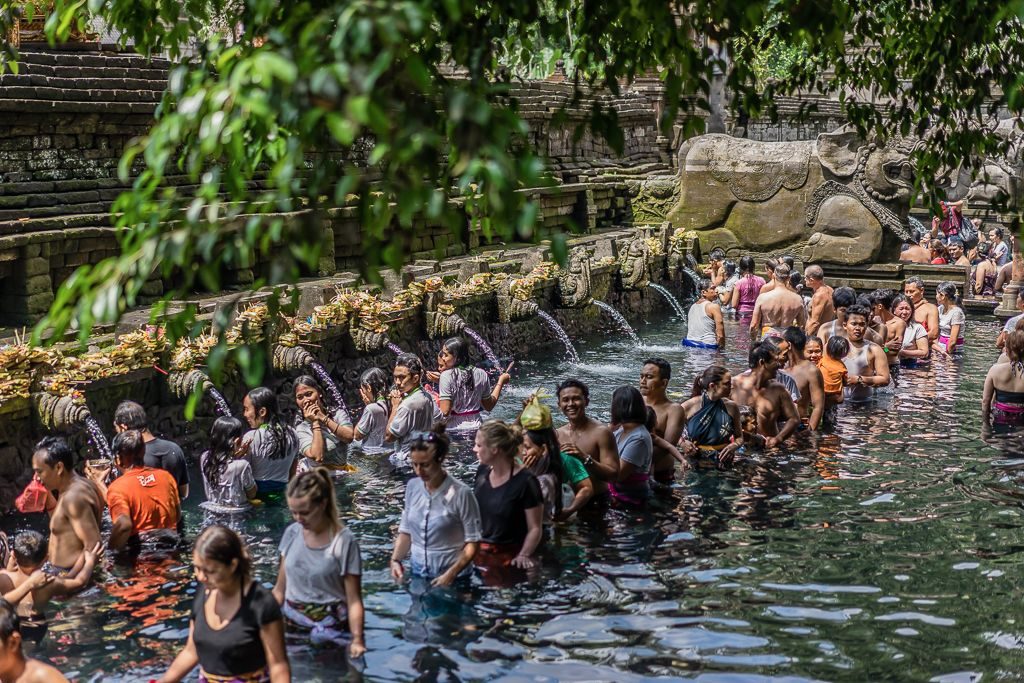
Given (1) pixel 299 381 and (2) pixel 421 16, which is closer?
(2) pixel 421 16

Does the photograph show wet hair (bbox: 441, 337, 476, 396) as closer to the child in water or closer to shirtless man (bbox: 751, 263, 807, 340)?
the child in water

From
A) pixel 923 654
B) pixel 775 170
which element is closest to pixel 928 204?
pixel 923 654

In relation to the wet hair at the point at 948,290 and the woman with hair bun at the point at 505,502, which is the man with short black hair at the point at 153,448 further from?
the wet hair at the point at 948,290

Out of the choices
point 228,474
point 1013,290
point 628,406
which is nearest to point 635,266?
point 1013,290

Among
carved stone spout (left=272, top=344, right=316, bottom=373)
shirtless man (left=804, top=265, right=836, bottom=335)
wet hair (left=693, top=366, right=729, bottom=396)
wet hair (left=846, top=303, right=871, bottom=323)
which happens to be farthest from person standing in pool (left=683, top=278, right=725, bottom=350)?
wet hair (left=693, top=366, right=729, bottom=396)

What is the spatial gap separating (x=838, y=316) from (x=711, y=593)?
7746 mm

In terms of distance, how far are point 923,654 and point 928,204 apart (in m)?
2.88

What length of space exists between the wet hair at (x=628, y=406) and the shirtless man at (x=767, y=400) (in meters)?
2.19

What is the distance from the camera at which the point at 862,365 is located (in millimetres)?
13336

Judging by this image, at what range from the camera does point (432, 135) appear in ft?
12.0

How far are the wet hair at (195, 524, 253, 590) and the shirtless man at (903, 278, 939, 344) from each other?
490 inches

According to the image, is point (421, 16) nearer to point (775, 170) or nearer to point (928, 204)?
point (928, 204)

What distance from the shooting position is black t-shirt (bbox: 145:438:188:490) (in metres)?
8.31

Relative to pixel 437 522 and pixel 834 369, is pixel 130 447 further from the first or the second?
pixel 834 369
